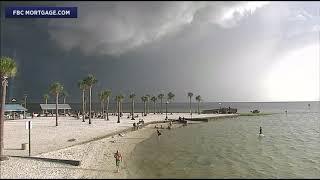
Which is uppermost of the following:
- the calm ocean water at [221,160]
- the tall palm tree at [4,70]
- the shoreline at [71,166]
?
the tall palm tree at [4,70]

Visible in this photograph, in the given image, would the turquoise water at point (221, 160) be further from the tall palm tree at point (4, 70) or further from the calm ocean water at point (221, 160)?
the tall palm tree at point (4, 70)

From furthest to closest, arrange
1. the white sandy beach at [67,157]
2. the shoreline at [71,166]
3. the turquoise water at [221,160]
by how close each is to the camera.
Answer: the turquoise water at [221,160]
the white sandy beach at [67,157]
the shoreline at [71,166]

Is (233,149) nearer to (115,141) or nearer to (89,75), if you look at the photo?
(115,141)

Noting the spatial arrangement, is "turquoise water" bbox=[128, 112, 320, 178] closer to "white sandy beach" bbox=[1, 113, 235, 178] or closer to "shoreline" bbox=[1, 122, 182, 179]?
"shoreline" bbox=[1, 122, 182, 179]

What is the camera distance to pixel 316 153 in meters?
41.9

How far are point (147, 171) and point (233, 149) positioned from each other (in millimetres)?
18304

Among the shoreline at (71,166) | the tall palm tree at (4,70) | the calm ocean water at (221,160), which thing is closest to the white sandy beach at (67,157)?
the shoreline at (71,166)

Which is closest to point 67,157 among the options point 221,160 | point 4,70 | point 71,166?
point 71,166

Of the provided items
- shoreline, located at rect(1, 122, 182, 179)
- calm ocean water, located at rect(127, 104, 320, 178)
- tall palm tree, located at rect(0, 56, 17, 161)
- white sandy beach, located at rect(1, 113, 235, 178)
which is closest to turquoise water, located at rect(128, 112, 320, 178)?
calm ocean water, located at rect(127, 104, 320, 178)

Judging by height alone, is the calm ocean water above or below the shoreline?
below

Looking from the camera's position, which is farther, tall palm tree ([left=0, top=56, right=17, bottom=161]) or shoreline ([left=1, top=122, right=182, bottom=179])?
tall palm tree ([left=0, top=56, right=17, bottom=161])

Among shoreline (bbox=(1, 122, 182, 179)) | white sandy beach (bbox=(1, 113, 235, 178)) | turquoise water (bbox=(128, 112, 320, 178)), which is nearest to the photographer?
shoreline (bbox=(1, 122, 182, 179))

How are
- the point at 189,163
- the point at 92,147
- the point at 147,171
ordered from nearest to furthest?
1. the point at 147,171
2. the point at 189,163
3. the point at 92,147

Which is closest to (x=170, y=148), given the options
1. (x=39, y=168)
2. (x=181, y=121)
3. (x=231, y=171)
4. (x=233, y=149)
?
(x=233, y=149)
